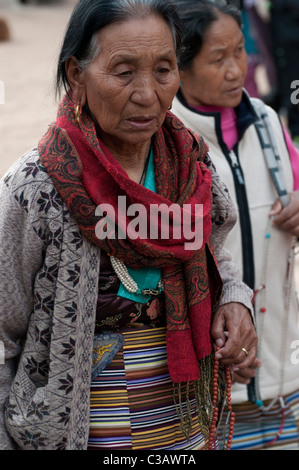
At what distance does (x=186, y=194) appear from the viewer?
207 cm

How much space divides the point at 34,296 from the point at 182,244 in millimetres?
Answer: 417

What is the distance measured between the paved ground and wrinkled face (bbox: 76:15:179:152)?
22 centimetres

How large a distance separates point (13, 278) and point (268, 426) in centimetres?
159

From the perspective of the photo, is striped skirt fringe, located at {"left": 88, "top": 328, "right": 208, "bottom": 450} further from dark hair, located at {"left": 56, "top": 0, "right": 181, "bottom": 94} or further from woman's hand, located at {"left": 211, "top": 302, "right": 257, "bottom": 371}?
dark hair, located at {"left": 56, "top": 0, "right": 181, "bottom": 94}

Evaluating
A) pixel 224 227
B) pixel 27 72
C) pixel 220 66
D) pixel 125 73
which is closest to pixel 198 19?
pixel 220 66

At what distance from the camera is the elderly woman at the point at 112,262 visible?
75.8 inches

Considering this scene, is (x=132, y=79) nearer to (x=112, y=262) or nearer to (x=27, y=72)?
(x=112, y=262)

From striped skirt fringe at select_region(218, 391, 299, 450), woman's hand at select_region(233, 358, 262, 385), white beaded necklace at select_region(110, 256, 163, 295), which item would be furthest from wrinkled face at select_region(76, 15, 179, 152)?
striped skirt fringe at select_region(218, 391, 299, 450)

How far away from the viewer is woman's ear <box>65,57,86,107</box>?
1.99 m

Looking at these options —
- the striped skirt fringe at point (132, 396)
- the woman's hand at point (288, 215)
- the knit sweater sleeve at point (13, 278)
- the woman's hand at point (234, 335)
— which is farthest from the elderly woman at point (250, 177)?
the knit sweater sleeve at point (13, 278)

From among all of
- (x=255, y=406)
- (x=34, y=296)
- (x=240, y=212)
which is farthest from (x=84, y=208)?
(x=255, y=406)

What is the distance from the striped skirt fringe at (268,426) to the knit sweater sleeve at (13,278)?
4.16ft

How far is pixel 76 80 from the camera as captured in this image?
2.01 metres
